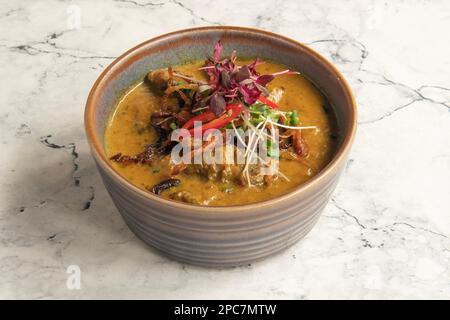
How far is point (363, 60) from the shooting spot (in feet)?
11.6

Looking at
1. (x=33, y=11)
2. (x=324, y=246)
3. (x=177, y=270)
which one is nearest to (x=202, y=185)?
(x=177, y=270)

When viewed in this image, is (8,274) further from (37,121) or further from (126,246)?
(37,121)

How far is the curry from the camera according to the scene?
7.63 ft

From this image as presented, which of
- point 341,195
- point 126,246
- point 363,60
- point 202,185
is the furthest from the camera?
point 363,60

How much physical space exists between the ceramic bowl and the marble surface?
14 centimetres

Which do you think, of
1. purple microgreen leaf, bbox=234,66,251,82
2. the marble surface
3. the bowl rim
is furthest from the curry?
the marble surface

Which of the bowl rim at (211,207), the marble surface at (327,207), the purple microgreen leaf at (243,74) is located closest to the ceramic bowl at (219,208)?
the bowl rim at (211,207)

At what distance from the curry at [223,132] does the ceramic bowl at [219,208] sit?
0.29ft

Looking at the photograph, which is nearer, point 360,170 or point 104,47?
point 360,170

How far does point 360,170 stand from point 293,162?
573 millimetres

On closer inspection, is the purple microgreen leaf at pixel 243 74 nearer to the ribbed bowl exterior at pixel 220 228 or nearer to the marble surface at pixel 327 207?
the ribbed bowl exterior at pixel 220 228

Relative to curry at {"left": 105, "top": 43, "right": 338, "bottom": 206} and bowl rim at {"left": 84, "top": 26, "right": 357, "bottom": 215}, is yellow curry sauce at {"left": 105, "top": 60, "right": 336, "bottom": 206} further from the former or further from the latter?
bowl rim at {"left": 84, "top": 26, "right": 357, "bottom": 215}

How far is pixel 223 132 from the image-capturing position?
2414 mm

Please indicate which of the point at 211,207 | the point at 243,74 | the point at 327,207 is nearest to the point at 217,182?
the point at 211,207
